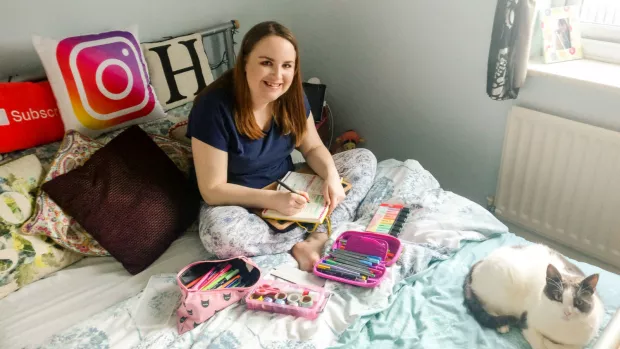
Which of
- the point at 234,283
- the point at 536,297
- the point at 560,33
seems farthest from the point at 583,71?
the point at 234,283

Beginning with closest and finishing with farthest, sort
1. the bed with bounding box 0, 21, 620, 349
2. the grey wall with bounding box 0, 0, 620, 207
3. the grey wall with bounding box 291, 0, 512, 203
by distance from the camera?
the bed with bounding box 0, 21, 620, 349 < the grey wall with bounding box 0, 0, 620, 207 < the grey wall with bounding box 291, 0, 512, 203

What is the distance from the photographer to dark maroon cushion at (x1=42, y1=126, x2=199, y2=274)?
4.72ft

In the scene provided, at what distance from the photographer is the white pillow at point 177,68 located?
1868mm

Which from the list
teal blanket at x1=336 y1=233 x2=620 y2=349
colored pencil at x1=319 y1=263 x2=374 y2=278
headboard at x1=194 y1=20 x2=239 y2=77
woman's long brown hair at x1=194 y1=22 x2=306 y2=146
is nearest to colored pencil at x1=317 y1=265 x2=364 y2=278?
colored pencil at x1=319 y1=263 x2=374 y2=278

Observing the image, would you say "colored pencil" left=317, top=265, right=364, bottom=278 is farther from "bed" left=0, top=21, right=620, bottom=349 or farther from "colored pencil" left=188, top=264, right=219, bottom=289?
"colored pencil" left=188, top=264, right=219, bottom=289

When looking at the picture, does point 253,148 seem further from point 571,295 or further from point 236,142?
point 571,295

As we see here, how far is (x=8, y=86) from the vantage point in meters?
1.53

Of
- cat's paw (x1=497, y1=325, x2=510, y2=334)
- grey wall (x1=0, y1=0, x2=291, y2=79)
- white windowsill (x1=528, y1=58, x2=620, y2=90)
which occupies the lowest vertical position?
cat's paw (x1=497, y1=325, x2=510, y2=334)

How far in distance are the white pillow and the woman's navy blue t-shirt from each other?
1.29ft

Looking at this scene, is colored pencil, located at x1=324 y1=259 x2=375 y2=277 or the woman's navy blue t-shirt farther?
the woman's navy blue t-shirt

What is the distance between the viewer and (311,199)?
1.59m

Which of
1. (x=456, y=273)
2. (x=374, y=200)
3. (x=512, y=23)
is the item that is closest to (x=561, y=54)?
(x=512, y=23)

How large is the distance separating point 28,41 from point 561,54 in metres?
1.90

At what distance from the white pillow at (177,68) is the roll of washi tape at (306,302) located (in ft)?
3.32
